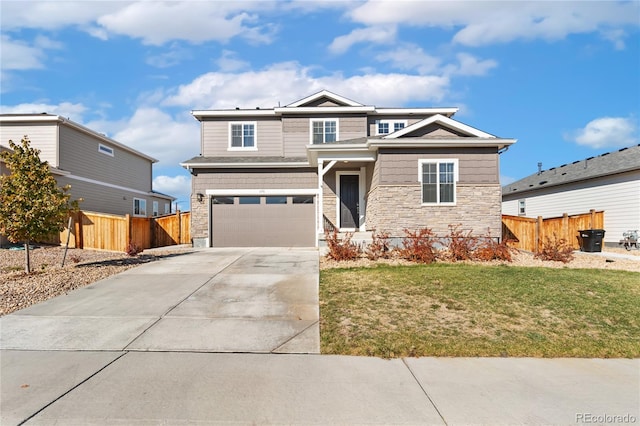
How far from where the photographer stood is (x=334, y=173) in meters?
17.5

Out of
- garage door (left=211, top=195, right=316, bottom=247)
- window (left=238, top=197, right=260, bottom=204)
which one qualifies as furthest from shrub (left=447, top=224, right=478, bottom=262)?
window (left=238, top=197, right=260, bottom=204)

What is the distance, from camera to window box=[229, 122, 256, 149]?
19.2 meters

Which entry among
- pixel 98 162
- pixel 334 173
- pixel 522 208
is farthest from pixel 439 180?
pixel 98 162

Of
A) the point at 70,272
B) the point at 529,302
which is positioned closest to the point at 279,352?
the point at 529,302

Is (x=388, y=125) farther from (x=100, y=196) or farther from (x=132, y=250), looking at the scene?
(x=100, y=196)

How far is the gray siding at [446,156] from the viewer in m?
14.2

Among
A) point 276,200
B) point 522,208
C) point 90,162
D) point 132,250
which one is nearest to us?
point 132,250

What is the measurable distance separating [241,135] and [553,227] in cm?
1546

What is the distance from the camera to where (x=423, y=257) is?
11.1 m

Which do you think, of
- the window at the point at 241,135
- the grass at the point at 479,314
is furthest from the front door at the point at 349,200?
the grass at the point at 479,314

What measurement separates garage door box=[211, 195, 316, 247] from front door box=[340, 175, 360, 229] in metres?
1.45

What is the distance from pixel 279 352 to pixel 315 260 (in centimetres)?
707

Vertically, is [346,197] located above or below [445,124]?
below

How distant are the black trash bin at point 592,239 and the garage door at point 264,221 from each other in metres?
11.3
